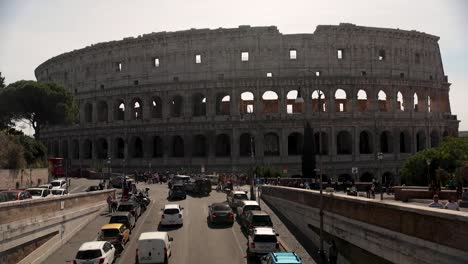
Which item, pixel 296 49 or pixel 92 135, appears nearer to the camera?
pixel 296 49

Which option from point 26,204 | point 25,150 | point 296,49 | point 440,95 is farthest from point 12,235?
point 440,95

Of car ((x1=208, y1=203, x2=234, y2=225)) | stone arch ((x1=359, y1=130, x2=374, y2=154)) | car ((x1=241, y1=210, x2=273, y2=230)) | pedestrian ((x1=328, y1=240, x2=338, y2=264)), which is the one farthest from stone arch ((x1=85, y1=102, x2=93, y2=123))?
pedestrian ((x1=328, y1=240, x2=338, y2=264))

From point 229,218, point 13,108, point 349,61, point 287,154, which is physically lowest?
point 229,218

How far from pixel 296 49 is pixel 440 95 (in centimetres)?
2454

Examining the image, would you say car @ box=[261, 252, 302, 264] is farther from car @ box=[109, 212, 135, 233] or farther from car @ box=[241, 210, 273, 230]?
car @ box=[109, 212, 135, 233]

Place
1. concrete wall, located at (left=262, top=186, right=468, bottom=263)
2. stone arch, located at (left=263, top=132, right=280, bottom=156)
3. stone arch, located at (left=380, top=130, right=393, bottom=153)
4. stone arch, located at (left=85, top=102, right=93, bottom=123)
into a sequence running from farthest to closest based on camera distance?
stone arch, located at (left=85, top=102, right=93, bottom=123) < stone arch, located at (left=263, top=132, right=280, bottom=156) < stone arch, located at (left=380, top=130, right=393, bottom=153) < concrete wall, located at (left=262, top=186, right=468, bottom=263)

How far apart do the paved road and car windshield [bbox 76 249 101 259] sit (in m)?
3.04

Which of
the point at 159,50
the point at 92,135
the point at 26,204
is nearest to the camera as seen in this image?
the point at 26,204

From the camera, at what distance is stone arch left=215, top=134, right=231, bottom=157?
7200 centimetres

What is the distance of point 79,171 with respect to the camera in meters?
68.9

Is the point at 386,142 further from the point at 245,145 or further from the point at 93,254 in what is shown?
the point at 93,254

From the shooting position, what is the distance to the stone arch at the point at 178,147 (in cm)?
7356

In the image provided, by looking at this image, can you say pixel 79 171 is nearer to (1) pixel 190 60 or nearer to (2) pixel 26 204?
(1) pixel 190 60

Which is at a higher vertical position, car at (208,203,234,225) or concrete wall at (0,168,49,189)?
concrete wall at (0,168,49,189)
